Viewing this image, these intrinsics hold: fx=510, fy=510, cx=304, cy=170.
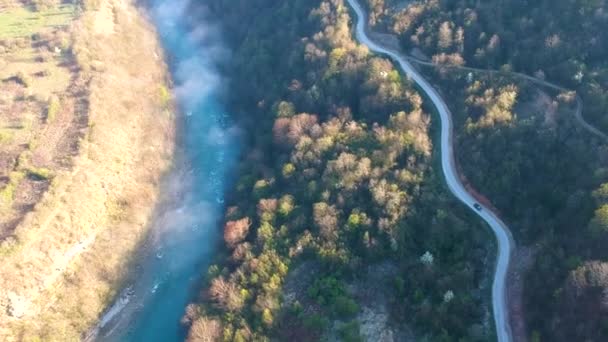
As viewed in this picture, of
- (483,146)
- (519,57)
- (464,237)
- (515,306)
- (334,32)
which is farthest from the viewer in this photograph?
(334,32)

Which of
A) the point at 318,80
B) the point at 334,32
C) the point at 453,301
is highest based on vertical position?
the point at 334,32

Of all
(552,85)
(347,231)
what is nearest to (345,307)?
(347,231)

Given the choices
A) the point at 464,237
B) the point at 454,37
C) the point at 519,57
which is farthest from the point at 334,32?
the point at 464,237

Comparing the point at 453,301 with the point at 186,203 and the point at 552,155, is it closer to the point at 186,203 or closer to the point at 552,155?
the point at 552,155

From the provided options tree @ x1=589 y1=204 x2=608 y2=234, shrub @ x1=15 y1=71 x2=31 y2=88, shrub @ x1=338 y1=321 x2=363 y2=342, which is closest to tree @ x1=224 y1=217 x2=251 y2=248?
shrub @ x1=338 y1=321 x2=363 y2=342

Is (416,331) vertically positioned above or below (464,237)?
below

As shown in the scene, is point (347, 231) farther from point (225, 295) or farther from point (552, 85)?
point (552, 85)

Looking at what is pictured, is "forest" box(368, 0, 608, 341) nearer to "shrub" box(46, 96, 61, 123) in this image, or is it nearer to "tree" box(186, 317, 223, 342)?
"tree" box(186, 317, 223, 342)
